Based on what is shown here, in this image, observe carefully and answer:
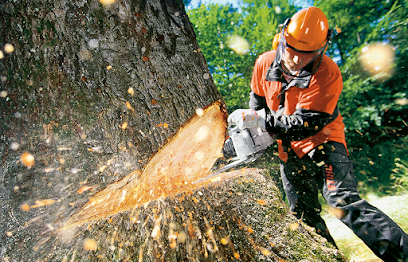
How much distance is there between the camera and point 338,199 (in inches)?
66.6

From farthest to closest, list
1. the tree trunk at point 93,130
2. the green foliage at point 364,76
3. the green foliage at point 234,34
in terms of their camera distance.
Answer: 1. the green foliage at point 234,34
2. the green foliage at point 364,76
3. the tree trunk at point 93,130

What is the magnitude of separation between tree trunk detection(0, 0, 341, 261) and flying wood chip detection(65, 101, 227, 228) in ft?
0.11

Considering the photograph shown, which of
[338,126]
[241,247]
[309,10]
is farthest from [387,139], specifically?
[241,247]

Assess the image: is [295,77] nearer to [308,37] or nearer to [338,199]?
[308,37]

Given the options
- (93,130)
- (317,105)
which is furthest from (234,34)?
(93,130)

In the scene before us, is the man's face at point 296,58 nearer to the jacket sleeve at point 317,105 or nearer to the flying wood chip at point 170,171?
the jacket sleeve at point 317,105

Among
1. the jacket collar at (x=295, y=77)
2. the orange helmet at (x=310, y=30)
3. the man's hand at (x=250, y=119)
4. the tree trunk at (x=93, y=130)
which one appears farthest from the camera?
the man's hand at (x=250, y=119)

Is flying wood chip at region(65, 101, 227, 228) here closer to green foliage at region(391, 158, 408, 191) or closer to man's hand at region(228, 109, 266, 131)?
man's hand at region(228, 109, 266, 131)

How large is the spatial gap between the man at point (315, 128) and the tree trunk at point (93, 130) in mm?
679

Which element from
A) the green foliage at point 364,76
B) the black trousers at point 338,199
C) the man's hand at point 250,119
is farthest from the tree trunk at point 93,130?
the green foliage at point 364,76

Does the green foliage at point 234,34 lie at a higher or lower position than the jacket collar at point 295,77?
higher

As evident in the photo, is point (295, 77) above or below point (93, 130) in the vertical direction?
below

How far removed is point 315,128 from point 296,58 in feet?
2.11

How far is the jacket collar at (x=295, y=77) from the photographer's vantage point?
1771mm
